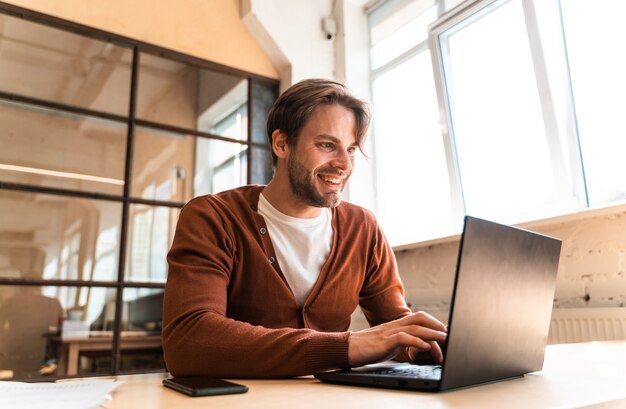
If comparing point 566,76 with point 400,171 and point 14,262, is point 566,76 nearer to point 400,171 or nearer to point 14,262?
point 400,171

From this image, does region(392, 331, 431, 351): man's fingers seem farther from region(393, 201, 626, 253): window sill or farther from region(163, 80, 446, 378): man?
region(393, 201, 626, 253): window sill

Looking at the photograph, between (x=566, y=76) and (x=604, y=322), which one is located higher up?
(x=566, y=76)

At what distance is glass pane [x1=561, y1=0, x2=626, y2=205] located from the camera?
2035 mm

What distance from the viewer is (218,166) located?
3.09 metres

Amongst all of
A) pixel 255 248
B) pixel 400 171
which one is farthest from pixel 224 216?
pixel 400 171

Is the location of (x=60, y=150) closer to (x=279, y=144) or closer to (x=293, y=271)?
(x=279, y=144)

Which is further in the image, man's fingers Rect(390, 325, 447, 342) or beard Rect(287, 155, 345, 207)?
beard Rect(287, 155, 345, 207)

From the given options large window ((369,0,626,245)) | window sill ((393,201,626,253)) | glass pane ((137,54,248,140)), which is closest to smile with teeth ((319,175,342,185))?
window sill ((393,201,626,253))

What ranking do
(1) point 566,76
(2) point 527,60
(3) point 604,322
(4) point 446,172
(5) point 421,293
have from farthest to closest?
(4) point 446,172 → (5) point 421,293 → (2) point 527,60 → (1) point 566,76 → (3) point 604,322

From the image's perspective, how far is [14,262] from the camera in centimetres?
236

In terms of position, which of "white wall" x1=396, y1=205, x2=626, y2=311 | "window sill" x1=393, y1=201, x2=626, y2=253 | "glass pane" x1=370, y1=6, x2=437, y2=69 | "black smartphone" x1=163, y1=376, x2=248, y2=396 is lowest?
"black smartphone" x1=163, y1=376, x2=248, y2=396

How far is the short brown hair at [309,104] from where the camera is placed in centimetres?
157

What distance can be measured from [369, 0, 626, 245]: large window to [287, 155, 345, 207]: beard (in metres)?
1.17

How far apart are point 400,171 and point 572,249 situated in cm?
145
